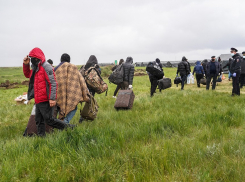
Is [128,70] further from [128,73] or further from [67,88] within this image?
[67,88]

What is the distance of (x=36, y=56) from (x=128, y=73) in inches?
222

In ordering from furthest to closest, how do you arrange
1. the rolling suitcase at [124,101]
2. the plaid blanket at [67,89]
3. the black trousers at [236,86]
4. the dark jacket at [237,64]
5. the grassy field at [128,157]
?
the black trousers at [236,86], the dark jacket at [237,64], the rolling suitcase at [124,101], the plaid blanket at [67,89], the grassy field at [128,157]

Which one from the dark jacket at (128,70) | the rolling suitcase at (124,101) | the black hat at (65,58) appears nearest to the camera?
the black hat at (65,58)

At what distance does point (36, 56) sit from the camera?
13.1ft

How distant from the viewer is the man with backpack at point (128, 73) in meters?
9.13

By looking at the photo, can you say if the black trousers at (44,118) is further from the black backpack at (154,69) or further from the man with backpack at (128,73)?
the black backpack at (154,69)

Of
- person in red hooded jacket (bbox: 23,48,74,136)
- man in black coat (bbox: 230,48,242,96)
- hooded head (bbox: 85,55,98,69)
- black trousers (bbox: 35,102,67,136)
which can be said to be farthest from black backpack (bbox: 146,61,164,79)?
person in red hooded jacket (bbox: 23,48,74,136)

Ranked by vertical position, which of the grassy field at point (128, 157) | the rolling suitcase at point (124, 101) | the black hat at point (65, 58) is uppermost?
the black hat at point (65, 58)

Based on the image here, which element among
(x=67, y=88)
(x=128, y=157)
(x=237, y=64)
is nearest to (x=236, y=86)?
(x=237, y=64)

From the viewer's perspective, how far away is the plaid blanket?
15.4ft

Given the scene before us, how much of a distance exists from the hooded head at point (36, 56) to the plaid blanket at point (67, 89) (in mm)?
675

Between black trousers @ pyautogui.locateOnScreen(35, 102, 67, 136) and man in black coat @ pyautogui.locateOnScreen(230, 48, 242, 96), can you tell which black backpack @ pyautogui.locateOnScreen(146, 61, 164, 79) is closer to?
man in black coat @ pyautogui.locateOnScreen(230, 48, 242, 96)

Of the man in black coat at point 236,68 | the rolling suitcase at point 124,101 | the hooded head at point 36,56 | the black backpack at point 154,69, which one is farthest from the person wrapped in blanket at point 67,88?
the man in black coat at point 236,68

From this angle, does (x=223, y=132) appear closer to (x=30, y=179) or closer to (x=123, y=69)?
(x=30, y=179)
